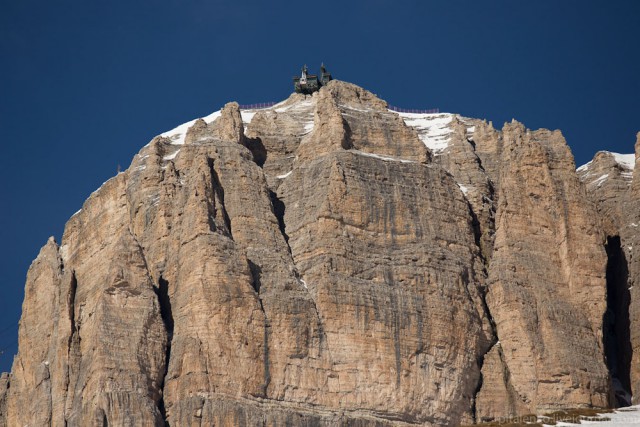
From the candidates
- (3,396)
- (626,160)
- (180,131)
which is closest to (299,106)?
(180,131)

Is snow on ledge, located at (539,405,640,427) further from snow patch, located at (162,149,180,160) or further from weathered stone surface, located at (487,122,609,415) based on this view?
snow patch, located at (162,149,180,160)

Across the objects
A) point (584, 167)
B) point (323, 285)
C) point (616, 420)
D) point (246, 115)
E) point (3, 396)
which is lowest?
point (616, 420)

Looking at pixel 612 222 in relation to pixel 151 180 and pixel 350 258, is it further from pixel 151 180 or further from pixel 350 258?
pixel 151 180

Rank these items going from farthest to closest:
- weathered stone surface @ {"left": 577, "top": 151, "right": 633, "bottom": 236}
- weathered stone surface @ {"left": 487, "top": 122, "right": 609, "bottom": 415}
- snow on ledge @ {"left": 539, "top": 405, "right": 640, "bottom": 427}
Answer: weathered stone surface @ {"left": 577, "top": 151, "right": 633, "bottom": 236}, weathered stone surface @ {"left": 487, "top": 122, "right": 609, "bottom": 415}, snow on ledge @ {"left": 539, "top": 405, "right": 640, "bottom": 427}

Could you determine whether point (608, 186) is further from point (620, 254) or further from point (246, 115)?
point (246, 115)

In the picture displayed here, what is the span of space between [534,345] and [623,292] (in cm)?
1364

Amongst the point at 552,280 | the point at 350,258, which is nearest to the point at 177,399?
the point at 350,258

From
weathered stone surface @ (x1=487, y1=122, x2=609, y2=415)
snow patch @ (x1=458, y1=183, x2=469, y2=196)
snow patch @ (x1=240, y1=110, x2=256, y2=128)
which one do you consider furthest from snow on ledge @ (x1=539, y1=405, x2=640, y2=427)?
snow patch @ (x1=240, y1=110, x2=256, y2=128)

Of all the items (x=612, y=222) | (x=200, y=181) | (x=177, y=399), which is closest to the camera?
(x=177, y=399)

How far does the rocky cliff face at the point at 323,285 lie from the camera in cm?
15088

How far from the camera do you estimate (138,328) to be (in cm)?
15225

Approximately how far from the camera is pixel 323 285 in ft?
509

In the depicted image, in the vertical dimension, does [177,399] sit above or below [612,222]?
below

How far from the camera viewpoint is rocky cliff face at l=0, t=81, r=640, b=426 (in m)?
151
